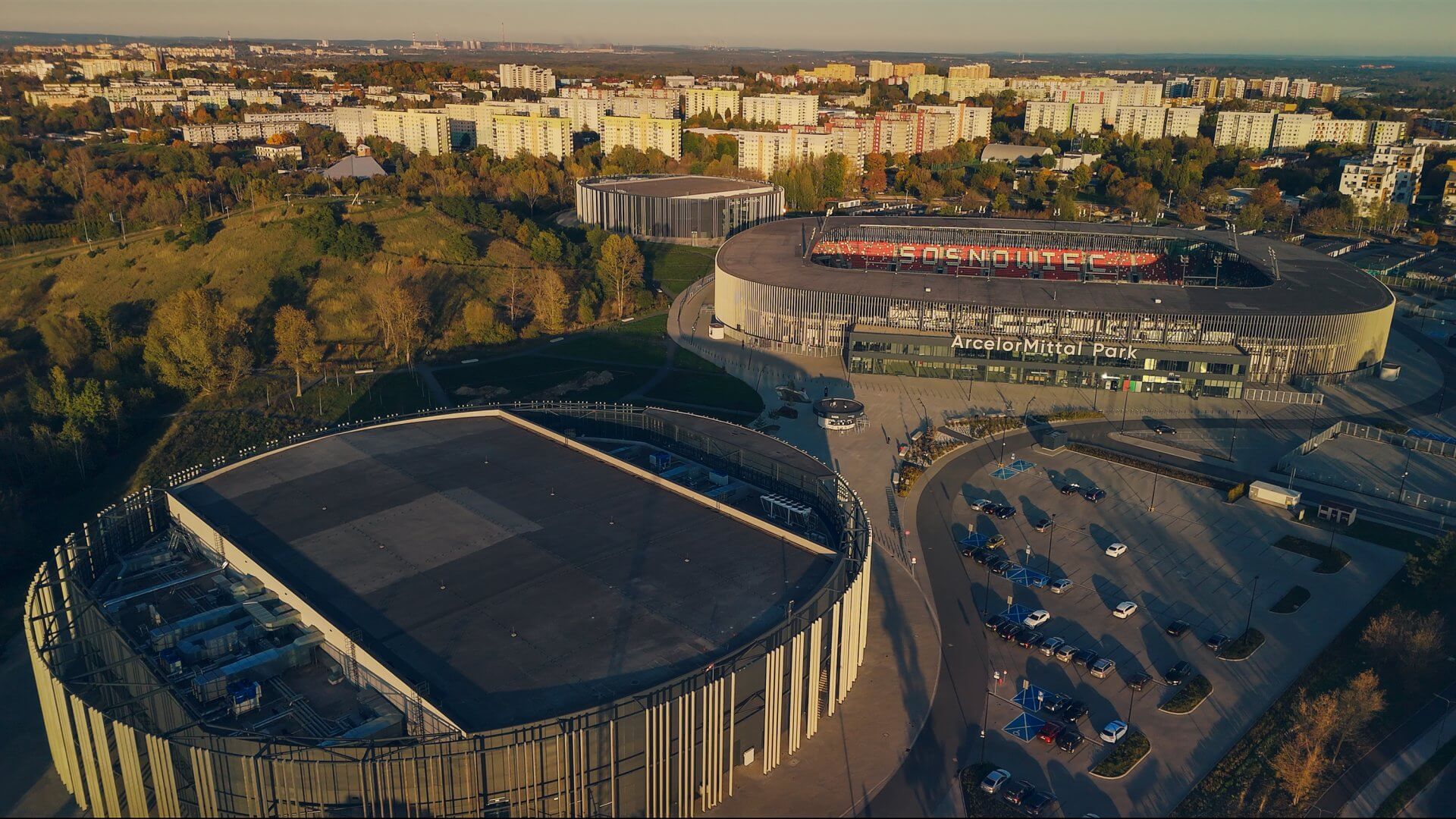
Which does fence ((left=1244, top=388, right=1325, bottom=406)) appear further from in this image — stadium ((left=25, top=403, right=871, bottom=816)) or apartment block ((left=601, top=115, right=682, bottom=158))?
apartment block ((left=601, top=115, right=682, bottom=158))

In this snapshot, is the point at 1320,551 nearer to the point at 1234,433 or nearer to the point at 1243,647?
the point at 1243,647

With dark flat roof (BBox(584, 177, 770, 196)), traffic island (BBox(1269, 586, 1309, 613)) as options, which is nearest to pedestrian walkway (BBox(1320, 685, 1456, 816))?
traffic island (BBox(1269, 586, 1309, 613))

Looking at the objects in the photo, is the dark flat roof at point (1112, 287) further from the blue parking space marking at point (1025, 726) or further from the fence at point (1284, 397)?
the blue parking space marking at point (1025, 726)

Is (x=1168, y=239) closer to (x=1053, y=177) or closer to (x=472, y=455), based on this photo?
(x=1053, y=177)

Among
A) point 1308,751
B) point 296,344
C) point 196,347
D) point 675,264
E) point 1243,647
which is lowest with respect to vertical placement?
point 1243,647

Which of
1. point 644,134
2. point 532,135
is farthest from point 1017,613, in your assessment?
point 532,135

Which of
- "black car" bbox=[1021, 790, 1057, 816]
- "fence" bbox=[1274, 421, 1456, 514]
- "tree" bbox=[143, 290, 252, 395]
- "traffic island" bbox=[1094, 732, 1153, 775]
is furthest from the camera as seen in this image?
"tree" bbox=[143, 290, 252, 395]
